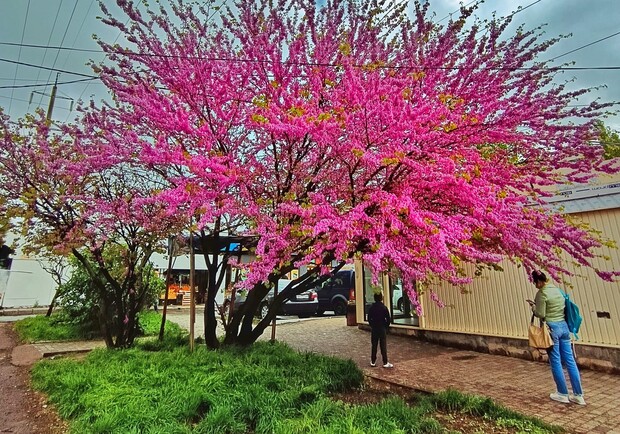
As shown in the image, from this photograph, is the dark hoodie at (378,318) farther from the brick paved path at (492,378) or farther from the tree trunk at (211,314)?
the tree trunk at (211,314)

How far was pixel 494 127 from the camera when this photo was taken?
14.3 feet

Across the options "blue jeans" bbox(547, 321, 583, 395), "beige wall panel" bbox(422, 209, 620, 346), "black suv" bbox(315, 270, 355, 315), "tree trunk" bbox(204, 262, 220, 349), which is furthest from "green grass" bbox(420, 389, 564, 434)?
"black suv" bbox(315, 270, 355, 315)

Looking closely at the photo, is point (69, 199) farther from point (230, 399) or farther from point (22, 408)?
point (230, 399)

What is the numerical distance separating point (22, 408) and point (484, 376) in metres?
6.45

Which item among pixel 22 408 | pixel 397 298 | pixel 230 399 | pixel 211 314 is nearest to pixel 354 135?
pixel 230 399

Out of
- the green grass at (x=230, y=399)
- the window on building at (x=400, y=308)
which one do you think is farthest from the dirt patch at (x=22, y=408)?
the window on building at (x=400, y=308)

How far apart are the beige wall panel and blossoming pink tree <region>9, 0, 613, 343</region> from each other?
6.09ft

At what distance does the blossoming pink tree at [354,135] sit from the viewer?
12.4ft

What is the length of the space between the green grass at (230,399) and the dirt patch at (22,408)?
0.42 ft

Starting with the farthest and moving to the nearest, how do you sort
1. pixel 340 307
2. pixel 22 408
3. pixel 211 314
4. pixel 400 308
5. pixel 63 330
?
pixel 340 307, pixel 63 330, pixel 400 308, pixel 211 314, pixel 22 408

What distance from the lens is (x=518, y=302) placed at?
22.3 feet

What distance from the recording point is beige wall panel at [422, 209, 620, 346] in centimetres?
574

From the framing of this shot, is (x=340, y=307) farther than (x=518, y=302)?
Yes

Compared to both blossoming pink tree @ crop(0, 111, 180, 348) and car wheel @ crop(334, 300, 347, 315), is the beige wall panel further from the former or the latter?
car wheel @ crop(334, 300, 347, 315)
